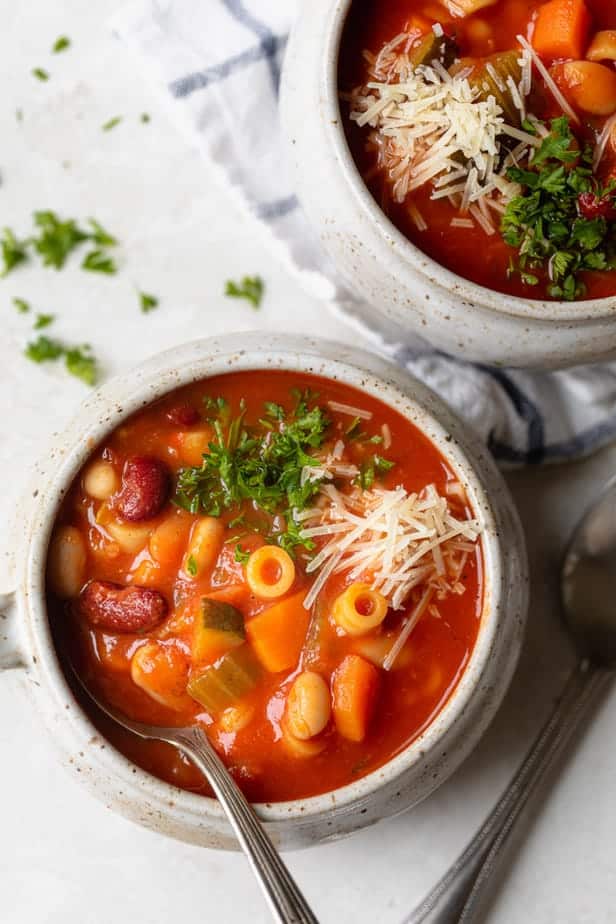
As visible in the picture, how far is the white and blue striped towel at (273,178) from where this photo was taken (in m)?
2.73

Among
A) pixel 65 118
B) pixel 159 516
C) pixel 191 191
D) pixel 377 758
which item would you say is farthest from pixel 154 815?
pixel 65 118

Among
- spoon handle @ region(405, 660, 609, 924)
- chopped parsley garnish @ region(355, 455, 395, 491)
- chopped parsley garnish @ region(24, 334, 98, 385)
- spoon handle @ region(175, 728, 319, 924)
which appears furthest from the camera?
chopped parsley garnish @ region(24, 334, 98, 385)

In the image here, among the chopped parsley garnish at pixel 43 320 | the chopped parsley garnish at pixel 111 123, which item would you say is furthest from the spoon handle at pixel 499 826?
the chopped parsley garnish at pixel 111 123

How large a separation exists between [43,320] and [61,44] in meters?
0.72

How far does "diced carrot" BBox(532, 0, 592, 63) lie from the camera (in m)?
2.29

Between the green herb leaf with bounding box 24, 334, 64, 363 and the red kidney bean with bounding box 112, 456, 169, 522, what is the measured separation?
73cm

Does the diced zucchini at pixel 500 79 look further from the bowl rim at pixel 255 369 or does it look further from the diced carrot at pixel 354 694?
the diced carrot at pixel 354 694

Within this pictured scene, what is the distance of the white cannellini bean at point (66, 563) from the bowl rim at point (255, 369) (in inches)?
1.5

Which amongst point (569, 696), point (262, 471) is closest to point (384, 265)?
point (262, 471)

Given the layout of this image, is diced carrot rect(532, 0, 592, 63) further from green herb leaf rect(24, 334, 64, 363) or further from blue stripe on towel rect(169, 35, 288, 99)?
green herb leaf rect(24, 334, 64, 363)

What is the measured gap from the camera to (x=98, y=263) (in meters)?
2.87

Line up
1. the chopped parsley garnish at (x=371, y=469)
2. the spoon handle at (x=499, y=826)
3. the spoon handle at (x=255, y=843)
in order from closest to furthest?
the spoon handle at (x=255, y=843)
the chopped parsley garnish at (x=371, y=469)
the spoon handle at (x=499, y=826)

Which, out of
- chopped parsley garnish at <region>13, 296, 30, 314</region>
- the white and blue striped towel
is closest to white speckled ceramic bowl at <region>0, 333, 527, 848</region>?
the white and blue striped towel

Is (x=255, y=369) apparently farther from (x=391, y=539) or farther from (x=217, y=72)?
(x=217, y=72)
